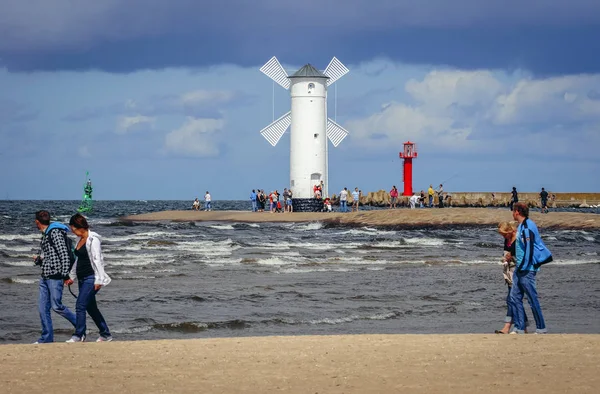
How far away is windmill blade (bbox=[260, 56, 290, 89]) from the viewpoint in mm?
52581

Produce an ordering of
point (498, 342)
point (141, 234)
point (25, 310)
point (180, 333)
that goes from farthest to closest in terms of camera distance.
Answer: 1. point (141, 234)
2. point (25, 310)
3. point (180, 333)
4. point (498, 342)

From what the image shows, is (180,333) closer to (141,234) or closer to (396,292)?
(396,292)

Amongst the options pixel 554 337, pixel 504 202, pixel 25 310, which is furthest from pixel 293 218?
pixel 504 202

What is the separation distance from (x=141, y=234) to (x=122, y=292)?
22255 millimetres

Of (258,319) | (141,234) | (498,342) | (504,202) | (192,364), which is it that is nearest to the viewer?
(192,364)

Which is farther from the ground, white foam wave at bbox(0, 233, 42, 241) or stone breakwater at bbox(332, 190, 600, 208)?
stone breakwater at bbox(332, 190, 600, 208)

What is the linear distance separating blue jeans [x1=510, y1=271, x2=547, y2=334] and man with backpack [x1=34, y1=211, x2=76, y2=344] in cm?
471

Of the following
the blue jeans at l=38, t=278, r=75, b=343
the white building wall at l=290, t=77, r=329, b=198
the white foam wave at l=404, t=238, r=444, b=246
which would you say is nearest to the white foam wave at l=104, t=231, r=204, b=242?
the white foam wave at l=404, t=238, r=444, b=246

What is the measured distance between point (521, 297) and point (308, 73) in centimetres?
3904

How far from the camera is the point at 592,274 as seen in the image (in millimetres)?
20766

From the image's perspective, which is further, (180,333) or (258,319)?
(258,319)

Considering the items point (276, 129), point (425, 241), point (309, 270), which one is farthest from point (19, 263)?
point (276, 129)

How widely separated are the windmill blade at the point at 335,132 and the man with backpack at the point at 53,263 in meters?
41.8

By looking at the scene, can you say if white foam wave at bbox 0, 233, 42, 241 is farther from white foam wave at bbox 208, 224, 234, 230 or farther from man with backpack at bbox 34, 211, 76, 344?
man with backpack at bbox 34, 211, 76, 344
